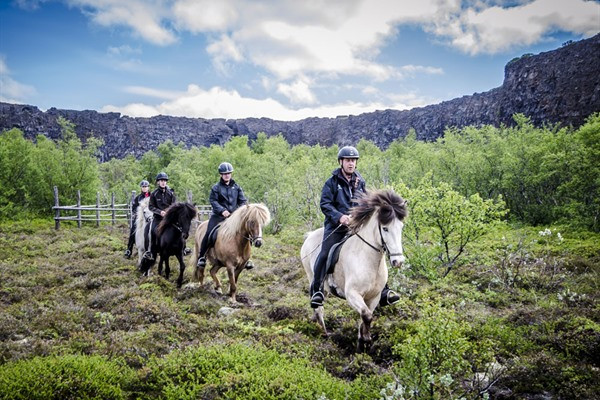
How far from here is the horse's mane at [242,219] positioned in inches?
328

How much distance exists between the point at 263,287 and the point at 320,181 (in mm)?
17155

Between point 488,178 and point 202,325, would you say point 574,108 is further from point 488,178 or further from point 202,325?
point 202,325

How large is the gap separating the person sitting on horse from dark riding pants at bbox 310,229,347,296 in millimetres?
3326

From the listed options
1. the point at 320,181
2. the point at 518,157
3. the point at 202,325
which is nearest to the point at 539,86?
the point at 518,157

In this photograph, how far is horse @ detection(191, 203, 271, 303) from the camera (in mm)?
8336

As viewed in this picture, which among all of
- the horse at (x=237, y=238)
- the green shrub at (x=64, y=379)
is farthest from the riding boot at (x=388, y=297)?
the green shrub at (x=64, y=379)

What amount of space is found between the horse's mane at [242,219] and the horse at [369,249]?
2891 millimetres

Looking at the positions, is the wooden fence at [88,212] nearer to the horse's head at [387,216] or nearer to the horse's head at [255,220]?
the horse's head at [255,220]

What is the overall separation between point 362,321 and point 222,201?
561 cm

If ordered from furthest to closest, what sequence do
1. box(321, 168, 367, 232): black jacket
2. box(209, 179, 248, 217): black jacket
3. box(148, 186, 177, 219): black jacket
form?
box(148, 186, 177, 219): black jacket < box(209, 179, 248, 217): black jacket < box(321, 168, 367, 232): black jacket

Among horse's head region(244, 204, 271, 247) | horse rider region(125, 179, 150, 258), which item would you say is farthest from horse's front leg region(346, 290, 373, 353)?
horse rider region(125, 179, 150, 258)

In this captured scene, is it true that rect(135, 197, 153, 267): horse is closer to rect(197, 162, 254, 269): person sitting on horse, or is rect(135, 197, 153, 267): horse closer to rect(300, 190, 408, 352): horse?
rect(197, 162, 254, 269): person sitting on horse

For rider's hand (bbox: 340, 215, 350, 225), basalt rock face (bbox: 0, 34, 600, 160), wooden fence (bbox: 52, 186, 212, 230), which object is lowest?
wooden fence (bbox: 52, 186, 212, 230)

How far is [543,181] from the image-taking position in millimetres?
22016
